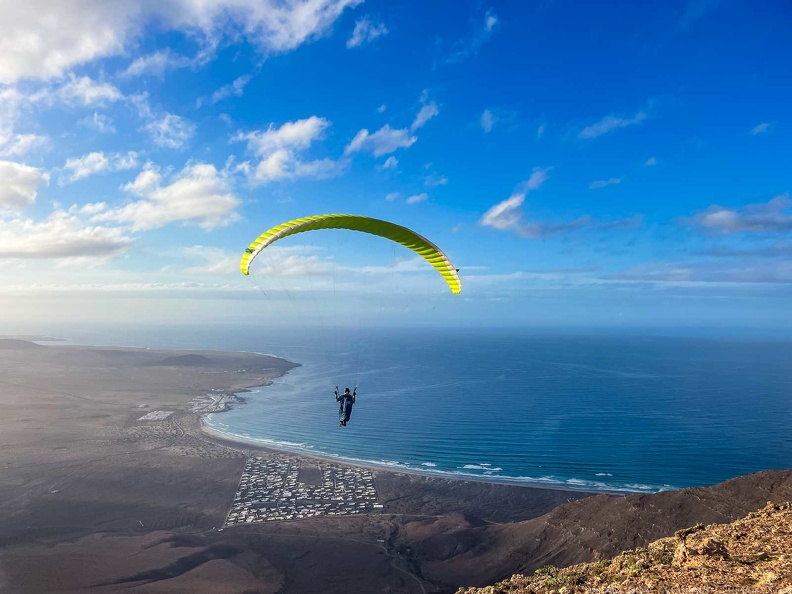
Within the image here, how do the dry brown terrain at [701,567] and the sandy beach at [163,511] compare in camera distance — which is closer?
the dry brown terrain at [701,567]

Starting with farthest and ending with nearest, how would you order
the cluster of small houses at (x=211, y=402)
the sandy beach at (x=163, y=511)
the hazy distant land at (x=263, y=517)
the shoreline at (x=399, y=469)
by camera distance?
1. the cluster of small houses at (x=211, y=402)
2. the shoreline at (x=399, y=469)
3. the sandy beach at (x=163, y=511)
4. the hazy distant land at (x=263, y=517)

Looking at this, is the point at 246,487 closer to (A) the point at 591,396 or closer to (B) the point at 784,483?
(B) the point at 784,483

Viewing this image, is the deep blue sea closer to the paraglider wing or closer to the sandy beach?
the sandy beach

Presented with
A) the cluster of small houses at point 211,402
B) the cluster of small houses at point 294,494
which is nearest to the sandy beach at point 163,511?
the cluster of small houses at point 294,494

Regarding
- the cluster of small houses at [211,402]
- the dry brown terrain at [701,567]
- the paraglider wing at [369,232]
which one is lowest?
the cluster of small houses at [211,402]

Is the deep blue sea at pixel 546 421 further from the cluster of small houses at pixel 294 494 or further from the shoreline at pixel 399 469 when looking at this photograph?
the cluster of small houses at pixel 294 494

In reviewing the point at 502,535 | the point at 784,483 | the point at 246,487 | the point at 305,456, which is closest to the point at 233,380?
the point at 305,456

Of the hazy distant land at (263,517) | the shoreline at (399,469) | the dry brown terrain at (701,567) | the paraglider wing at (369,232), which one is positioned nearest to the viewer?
the dry brown terrain at (701,567)
